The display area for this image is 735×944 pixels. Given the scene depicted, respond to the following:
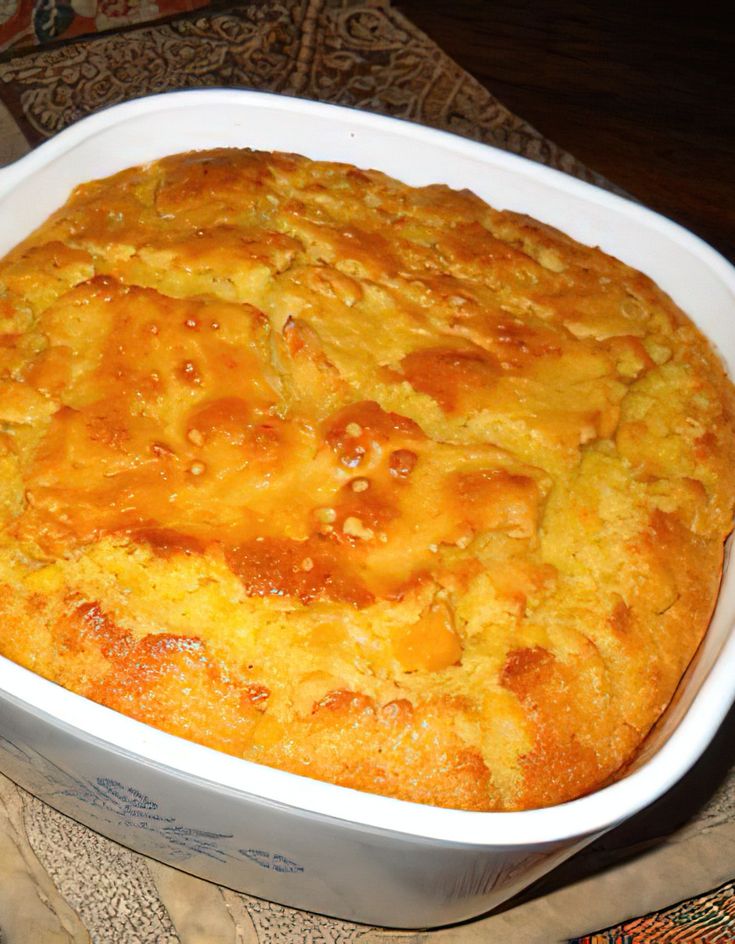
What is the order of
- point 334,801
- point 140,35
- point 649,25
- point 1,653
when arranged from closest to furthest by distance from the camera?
point 334,801 < point 1,653 < point 140,35 < point 649,25

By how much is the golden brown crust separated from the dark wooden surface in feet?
3.86

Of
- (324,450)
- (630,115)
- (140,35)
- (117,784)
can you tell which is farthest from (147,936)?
(630,115)


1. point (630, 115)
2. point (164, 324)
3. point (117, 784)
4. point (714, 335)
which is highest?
point (164, 324)

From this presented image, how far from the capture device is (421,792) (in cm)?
108

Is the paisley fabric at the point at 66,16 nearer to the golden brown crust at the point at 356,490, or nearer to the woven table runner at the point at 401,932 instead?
the golden brown crust at the point at 356,490

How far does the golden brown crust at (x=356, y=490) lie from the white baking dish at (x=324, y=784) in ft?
0.20

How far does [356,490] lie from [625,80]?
203 centimetres

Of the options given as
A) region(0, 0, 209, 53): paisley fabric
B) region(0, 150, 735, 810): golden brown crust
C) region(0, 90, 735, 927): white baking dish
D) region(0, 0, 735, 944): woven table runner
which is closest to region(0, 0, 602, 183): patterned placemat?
region(0, 0, 209, 53): paisley fabric

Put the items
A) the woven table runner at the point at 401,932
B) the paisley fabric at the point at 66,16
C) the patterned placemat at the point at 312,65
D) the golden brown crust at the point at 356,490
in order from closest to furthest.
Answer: the golden brown crust at the point at 356,490, the woven table runner at the point at 401,932, the patterned placemat at the point at 312,65, the paisley fabric at the point at 66,16

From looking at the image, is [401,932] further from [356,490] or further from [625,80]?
[625,80]

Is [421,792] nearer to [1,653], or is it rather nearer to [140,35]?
[1,653]

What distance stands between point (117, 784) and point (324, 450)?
46 centimetres

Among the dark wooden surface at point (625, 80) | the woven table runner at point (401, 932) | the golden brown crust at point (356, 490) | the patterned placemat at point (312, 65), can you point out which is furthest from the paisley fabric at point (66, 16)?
the woven table runner at point (401, 932)

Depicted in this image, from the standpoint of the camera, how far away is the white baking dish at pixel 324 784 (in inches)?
39.7
